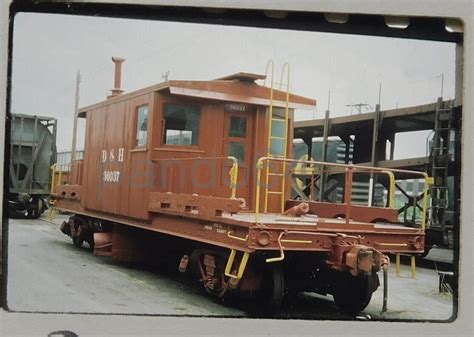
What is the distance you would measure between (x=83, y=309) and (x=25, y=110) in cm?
110

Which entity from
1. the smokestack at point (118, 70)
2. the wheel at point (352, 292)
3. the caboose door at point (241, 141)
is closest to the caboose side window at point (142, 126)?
the caboose door at point (241, 141)

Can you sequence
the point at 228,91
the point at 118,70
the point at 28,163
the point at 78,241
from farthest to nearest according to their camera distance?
the point at 78,241 → the point at 228,91 → the point at 28,163 → the point at 118,70

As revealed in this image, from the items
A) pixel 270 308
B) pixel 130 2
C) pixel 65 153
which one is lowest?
pixel 270 308

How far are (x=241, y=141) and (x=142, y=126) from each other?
3.02ft

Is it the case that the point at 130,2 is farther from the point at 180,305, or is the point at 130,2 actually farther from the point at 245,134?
the point at 245,134

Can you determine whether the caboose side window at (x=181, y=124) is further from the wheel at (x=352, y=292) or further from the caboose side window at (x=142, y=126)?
the wheel at (x=352, y=292)

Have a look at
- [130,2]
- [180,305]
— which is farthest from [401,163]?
[130,2]

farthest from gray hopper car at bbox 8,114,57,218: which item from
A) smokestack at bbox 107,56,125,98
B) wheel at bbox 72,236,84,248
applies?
wheel at bbox 72,236,84,248

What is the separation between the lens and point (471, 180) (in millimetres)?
2771

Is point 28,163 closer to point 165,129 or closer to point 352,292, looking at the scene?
point 165,129

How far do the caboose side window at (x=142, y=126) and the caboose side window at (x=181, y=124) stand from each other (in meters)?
0.21

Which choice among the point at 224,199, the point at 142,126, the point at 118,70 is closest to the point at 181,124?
the point at 142,126

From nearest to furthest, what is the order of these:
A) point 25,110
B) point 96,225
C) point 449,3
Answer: point 449,3 → point 25,110 → point 96,225

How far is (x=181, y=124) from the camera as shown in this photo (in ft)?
15.2
